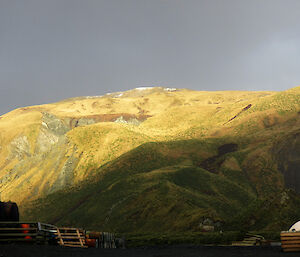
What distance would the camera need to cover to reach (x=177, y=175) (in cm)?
7419

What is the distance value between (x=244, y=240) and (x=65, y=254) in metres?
20.2

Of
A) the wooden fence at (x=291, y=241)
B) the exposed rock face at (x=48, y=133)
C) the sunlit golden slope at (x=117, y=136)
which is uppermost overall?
the exposed rock face at (x=48, y=133)

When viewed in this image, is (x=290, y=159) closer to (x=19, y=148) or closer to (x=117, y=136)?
(x=117, y=136)

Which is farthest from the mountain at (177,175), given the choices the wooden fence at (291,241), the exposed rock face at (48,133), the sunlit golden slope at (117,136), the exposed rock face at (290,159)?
the exposed rock face at (48,133)

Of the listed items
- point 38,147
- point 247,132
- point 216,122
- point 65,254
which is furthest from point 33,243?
point 38,147

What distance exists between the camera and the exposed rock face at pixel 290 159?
3001 inches

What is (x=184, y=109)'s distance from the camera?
491 ft

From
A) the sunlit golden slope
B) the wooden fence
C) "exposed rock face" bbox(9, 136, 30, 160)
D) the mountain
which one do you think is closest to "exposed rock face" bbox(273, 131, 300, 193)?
the mountain

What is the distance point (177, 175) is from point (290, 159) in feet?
79.6

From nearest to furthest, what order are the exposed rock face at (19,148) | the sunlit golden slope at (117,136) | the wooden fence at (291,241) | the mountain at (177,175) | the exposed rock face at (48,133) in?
the wooden fence at (291,241), the mountain at (177,175), the sunlit golden slope at (117,136), the exposed rock face at (48,133), the exposed rock face at (19,148)

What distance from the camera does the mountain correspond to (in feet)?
192

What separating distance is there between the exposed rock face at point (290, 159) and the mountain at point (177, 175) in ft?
0.64

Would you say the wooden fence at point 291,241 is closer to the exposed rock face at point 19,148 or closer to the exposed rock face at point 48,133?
Answer: the exposed rock face at point 48,133

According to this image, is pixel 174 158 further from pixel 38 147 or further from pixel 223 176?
pixel 38 147
